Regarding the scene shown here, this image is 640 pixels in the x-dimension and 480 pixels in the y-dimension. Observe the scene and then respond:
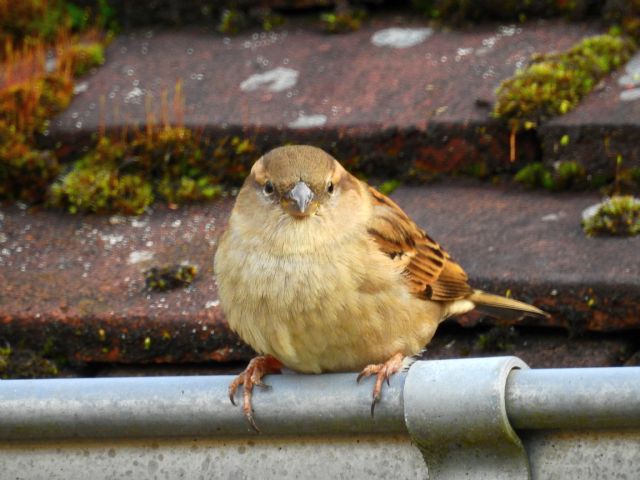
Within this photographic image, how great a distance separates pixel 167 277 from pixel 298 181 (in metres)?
0.51

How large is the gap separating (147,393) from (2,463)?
0.39m

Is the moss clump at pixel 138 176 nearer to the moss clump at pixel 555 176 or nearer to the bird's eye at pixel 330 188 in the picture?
the bird's eye at pixel 330 188

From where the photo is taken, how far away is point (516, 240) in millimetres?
3424

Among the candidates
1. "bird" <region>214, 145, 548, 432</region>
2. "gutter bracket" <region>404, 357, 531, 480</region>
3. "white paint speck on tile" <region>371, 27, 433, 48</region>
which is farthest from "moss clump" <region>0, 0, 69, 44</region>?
"gutter bracket" <region>404, 357, 531, 480</region>

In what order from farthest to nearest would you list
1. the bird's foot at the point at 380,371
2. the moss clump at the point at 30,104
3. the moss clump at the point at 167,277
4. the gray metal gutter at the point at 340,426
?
the moss clump at the point at 30,104 → the moss clump at the point at 167,277 → the bird's foot at the point at 380,371 → the gray metal gutter at the point at 340,426

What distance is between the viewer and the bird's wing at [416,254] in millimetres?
3312

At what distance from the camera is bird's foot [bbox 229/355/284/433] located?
2348 millimetres

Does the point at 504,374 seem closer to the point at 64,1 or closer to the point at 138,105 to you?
the point at 138,105

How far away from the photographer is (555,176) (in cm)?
367

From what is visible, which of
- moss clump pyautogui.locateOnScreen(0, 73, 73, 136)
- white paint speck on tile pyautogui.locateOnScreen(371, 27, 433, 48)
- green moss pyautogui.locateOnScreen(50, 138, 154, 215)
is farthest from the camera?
white paint speck on tile pyautogui.locateOnScreen(371, 27, 433, 48)

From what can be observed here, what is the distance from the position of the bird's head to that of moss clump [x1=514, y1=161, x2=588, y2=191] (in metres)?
0.76

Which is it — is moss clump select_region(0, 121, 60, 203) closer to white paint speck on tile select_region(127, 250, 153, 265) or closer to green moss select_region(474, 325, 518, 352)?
white paint speck on tile select_region(127, 250, 153, 265)

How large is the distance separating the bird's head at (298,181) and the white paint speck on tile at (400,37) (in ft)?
4.01

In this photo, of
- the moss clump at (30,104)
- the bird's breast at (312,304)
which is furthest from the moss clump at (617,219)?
the moss clump at (30,104)
